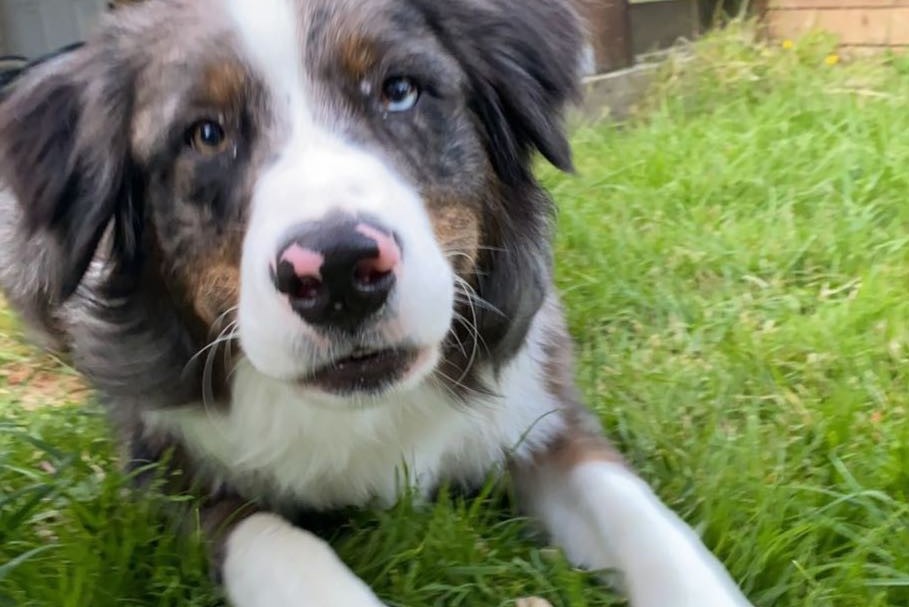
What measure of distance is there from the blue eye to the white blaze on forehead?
0.15 metres

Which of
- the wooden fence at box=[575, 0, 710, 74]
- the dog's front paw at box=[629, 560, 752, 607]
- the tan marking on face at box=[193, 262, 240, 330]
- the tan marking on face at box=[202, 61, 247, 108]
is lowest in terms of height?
the dog's front paw at box=[629, 560, 752, 607]

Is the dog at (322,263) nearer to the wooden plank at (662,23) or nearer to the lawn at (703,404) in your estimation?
the lawn at (703,404)

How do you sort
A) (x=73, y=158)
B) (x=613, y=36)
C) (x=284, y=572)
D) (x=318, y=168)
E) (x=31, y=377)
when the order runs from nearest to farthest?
1. (x=318, y=168)
2. (x=284, y=572)
3. (x=73, y=158)
4. (x=31, y=377)
5. (x=613, y=36)

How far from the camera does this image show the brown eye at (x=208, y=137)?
1.91m

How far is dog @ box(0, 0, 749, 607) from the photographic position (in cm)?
174

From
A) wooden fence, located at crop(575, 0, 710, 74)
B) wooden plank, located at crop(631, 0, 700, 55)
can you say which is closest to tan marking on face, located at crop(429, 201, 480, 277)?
wooden fence, located at crop(575, 0, 710, 74)

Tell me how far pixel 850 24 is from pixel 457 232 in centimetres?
437

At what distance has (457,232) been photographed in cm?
199

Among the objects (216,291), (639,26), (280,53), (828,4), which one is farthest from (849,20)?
(216,291)

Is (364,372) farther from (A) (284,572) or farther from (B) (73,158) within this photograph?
(B) (73,158)

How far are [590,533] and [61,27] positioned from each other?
15.2ft

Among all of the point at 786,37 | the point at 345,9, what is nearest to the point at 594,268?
the point at 345,9

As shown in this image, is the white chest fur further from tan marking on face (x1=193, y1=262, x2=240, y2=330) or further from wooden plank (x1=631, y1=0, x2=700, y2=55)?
wooden plank (x1=631, y1=0, x2=700, y2=55)

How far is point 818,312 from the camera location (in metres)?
2.87
